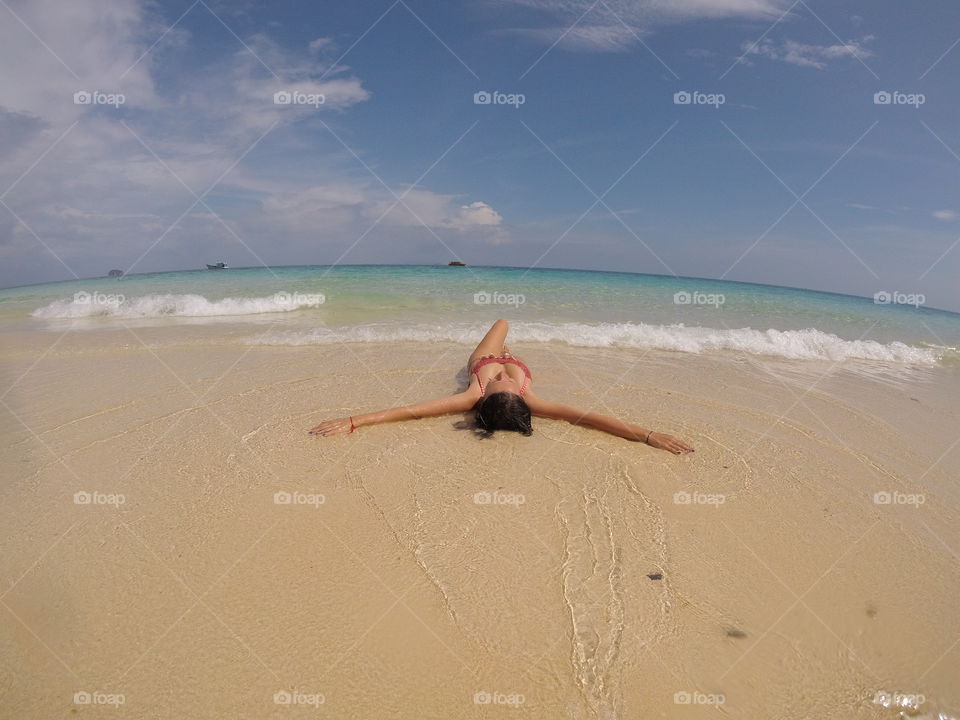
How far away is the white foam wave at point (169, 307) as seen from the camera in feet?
42.2

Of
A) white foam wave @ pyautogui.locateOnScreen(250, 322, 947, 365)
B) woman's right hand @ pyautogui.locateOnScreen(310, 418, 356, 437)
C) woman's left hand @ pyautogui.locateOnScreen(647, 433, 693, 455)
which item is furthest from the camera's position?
white foam wave @ pyautogui.locateOnScreen(250, 322, 947, 365)

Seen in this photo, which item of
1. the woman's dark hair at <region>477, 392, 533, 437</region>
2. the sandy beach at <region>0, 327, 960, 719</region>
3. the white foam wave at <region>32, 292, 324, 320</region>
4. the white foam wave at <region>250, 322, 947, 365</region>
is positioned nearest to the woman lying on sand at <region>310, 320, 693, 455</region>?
the woman's dark hair at <region>477, 392, 533, 437</region>

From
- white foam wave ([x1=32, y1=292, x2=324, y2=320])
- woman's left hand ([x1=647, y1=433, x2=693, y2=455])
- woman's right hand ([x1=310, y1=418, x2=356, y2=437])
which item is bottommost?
woman's left hand ([x1=647, y1=433, x2=693, y2=455])

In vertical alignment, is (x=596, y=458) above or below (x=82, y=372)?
below

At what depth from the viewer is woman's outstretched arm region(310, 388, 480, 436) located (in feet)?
15.5

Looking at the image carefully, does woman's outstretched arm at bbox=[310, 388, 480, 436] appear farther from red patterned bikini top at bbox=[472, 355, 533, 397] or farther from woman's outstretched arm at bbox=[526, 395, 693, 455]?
woman's outstretched arm at bbox=[526, 395, 693, 455]

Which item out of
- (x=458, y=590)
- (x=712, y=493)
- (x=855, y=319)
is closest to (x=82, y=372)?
(x=458, y=590)

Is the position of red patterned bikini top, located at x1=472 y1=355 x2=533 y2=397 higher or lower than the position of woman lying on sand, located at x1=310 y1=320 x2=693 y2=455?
higher

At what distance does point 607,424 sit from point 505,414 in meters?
1.07

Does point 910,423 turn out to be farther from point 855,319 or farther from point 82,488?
point 855,319

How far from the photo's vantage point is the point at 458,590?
2.68 meters

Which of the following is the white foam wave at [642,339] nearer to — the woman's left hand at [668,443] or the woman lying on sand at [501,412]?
the woman lying on sand at [501,412]

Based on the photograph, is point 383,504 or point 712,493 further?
point 712,493

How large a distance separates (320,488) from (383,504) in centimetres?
58
